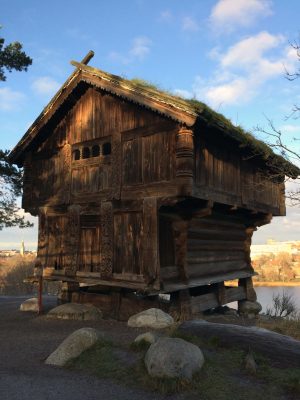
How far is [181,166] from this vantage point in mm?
10352

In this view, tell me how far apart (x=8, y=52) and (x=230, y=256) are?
36.0 feet

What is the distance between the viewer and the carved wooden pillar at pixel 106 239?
38.7 ft

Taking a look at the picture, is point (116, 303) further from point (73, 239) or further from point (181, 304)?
point (73, 239)

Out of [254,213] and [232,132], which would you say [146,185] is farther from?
[254,213]

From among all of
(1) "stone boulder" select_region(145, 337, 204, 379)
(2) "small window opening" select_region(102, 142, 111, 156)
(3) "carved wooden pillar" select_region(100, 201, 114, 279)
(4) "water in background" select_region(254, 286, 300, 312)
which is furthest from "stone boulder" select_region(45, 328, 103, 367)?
(4) "water in background" select_region(254, 286, 300, 312)

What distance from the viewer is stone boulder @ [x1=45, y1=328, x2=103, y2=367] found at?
6.98 m

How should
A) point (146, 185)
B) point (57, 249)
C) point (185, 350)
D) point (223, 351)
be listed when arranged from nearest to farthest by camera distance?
point (185, 350)
point (223, 351)
point (146, 185)
point (57, 249)

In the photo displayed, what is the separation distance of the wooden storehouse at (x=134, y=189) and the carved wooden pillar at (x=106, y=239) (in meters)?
0.03

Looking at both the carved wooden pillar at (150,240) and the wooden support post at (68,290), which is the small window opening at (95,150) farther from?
the wooden support post at (68,290)

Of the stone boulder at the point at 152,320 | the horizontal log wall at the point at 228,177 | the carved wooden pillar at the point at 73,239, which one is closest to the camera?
the stone boulder at the point at 152,320

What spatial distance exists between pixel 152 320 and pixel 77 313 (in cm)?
279

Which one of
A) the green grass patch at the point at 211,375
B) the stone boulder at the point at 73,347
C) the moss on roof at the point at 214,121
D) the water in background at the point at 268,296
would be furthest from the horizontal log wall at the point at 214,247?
the water in background at the point at 268,296

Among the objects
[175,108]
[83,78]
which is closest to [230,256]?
[175,108]

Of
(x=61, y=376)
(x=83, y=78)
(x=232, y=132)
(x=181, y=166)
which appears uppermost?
(x=83, y=78)
